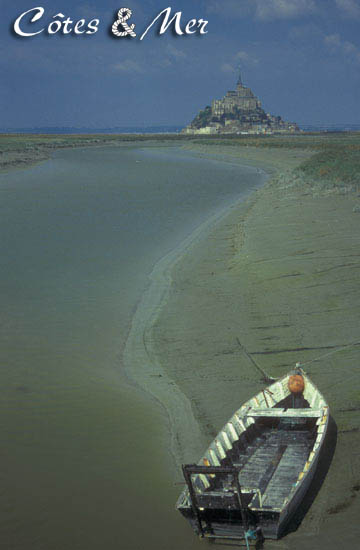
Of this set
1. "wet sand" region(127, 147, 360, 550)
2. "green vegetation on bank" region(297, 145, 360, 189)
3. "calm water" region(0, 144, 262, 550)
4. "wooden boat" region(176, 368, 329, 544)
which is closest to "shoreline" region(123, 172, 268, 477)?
"wet sand" region(127, 147, 360, 550)

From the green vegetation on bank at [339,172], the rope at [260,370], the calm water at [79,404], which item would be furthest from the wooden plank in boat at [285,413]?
the green vegetation on bank at [339,172]

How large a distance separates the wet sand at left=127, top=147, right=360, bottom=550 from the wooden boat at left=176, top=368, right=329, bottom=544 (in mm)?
352

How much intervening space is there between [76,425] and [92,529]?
2.47 meters

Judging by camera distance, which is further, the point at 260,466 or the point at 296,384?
the point at 296,384

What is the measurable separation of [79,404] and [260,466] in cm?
364

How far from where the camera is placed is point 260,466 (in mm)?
8016

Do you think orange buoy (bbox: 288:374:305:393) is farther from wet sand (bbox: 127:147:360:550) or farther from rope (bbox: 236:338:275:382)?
rope (bbox: 236:338:275:382)

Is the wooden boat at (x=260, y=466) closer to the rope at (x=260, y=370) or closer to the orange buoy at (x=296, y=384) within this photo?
the orange buoy at (x=296, y=384)

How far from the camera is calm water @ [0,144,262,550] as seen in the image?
7.54m

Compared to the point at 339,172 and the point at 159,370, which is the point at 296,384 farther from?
the point at 339,172

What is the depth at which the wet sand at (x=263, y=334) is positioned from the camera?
8.16 metres

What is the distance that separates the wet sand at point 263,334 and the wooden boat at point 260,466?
35cm

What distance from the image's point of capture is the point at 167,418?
983 cm

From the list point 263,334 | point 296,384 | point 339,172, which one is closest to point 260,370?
point 263,334
